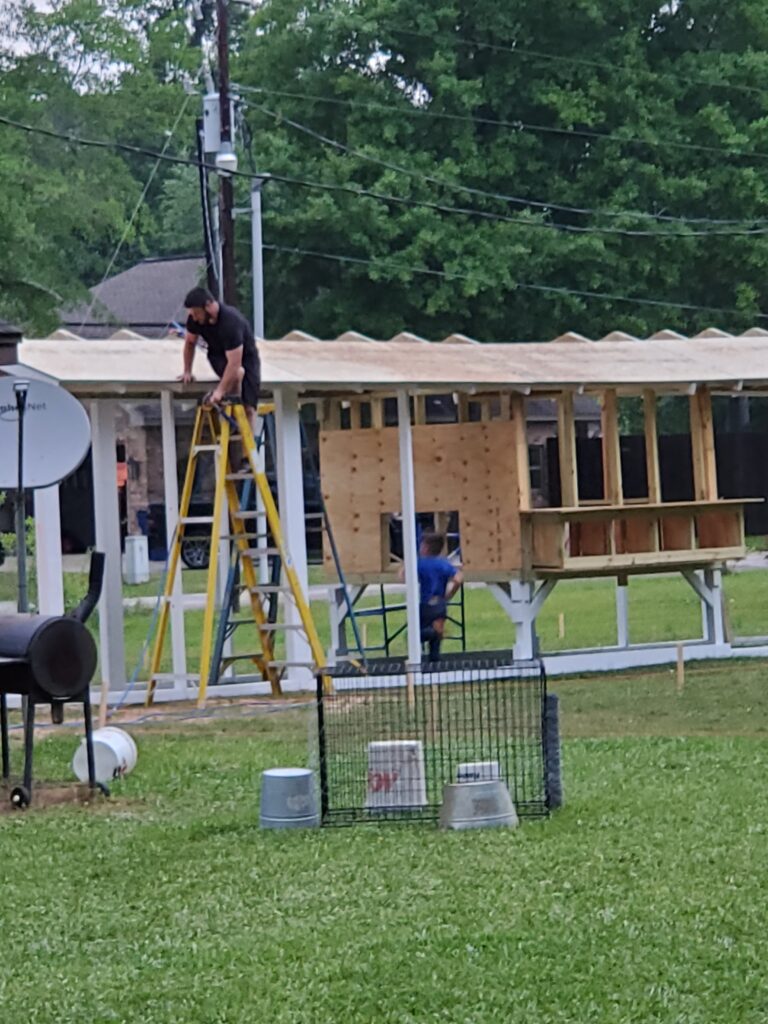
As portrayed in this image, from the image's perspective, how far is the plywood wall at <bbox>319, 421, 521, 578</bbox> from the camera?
1817 cm

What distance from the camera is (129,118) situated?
123 ft

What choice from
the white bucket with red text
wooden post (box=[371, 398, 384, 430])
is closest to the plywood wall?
wooden post (box=[371, 398, 384, 430])

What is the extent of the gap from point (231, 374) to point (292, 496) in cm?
216

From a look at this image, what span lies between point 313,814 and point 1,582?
25819mm

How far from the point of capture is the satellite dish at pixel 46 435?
1168 centimetres

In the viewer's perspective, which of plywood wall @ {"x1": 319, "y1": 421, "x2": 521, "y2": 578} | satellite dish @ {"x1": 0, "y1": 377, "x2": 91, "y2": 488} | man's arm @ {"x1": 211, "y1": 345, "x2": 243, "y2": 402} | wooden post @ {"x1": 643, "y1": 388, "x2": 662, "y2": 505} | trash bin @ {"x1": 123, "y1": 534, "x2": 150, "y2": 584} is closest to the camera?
satellite dish @ {"x1": 0, "y1": 377, "x2": 91, "y2": 488}

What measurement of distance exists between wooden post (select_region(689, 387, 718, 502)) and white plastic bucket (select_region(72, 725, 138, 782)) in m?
9.52

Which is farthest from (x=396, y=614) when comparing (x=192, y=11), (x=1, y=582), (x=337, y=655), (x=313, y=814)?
(x=192, y=11)

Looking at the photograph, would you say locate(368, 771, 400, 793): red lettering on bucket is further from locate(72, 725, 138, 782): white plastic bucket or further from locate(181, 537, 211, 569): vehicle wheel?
locate(181, 537, 211, 569): vehicle wheel

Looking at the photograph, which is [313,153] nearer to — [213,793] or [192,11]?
[192,11]

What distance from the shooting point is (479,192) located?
1565 inches

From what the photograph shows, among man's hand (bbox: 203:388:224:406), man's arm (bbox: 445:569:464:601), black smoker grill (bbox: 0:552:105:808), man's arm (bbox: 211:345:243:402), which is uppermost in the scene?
man's arm (bbox: 211:345:243:402)

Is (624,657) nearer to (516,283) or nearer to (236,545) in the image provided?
(236,545)

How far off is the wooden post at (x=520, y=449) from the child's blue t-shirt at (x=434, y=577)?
0.92 meters
